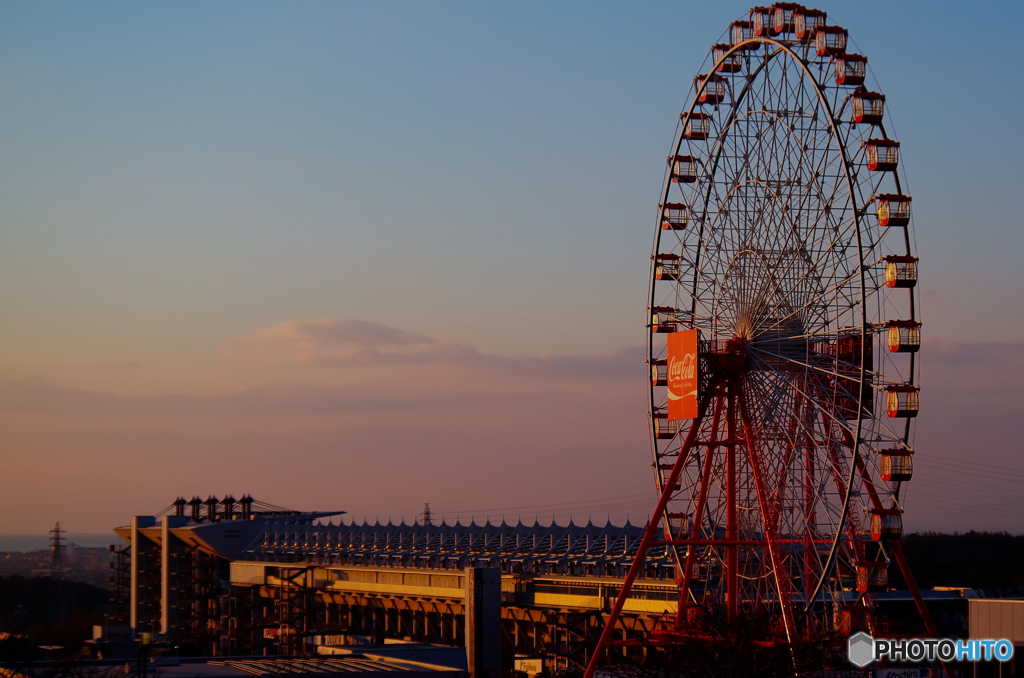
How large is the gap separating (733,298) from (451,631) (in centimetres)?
6733

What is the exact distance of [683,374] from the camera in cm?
6456

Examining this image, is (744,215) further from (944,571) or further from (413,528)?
(944,571)

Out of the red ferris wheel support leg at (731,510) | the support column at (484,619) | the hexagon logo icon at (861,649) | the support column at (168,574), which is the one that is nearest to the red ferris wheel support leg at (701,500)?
the red ferris wheel support leg at (731,510)

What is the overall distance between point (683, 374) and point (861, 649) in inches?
661

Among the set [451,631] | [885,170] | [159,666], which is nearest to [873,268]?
[885,170]

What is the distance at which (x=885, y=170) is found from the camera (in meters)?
57.4

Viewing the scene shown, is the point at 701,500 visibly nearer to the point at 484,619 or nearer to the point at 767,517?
the point at 767,517

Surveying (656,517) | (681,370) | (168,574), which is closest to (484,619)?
(656,517)

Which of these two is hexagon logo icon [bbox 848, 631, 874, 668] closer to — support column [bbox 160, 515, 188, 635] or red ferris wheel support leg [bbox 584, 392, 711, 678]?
red ferris wheel support leg [bbox 584, 392, 711, 678]

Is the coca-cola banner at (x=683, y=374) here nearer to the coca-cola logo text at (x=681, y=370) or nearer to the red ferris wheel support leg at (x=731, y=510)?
the coca-cola logo text at (x=681, y=370)

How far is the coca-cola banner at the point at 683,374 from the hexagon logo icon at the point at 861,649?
14.1 meters

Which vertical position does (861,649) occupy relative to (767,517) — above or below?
below

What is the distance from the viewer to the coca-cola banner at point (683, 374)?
6359 cm

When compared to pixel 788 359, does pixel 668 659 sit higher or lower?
lower
